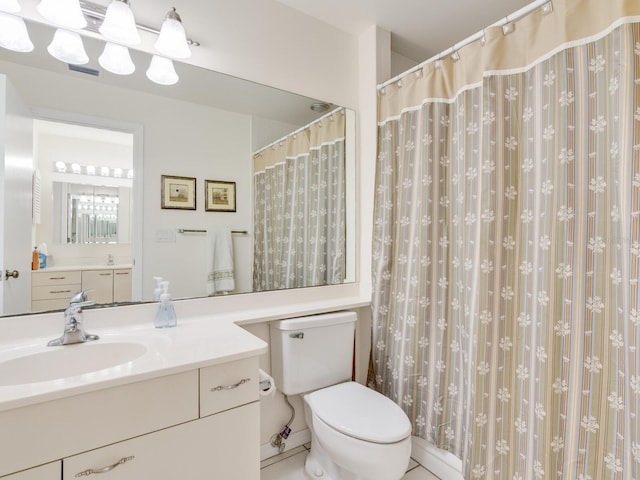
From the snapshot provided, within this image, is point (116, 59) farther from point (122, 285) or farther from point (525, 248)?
point (525, 248)

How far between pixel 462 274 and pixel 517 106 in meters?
0.73

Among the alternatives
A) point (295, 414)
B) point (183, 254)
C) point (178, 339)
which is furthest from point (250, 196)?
point (295, 414)

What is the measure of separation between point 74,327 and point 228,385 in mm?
603

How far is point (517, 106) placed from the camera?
1.28 meters

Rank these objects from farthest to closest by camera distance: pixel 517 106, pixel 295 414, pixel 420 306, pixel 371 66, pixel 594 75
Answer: pixel 371 66
pixel 295 414
pixel 420 306
pixel 517 106
pixel 594 75

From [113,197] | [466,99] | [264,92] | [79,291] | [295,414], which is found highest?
[264,92]

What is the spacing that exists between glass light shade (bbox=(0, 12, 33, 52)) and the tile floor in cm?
207

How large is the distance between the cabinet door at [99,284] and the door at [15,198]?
7.1 inches

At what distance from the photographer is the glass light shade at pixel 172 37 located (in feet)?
4.34

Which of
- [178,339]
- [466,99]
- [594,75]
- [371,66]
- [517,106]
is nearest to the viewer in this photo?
[594,75]

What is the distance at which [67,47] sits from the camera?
1.22m

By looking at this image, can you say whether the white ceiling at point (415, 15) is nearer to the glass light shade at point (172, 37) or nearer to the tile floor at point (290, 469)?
the glass light shade at point (172, 37)

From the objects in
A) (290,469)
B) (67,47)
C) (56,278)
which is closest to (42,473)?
(56,278)

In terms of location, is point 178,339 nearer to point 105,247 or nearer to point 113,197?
point 105,247
